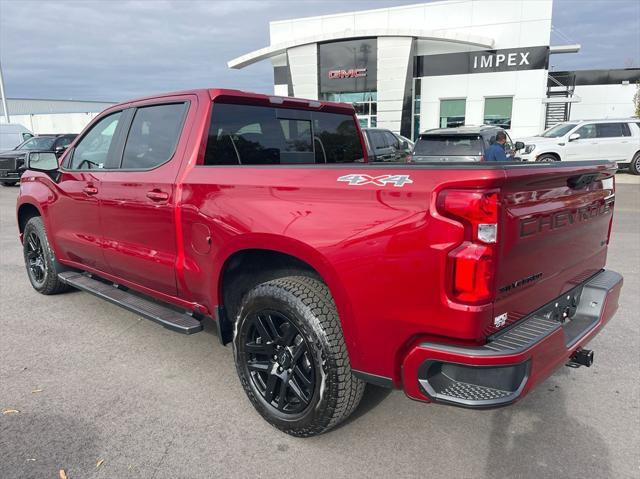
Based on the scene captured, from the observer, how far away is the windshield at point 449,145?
10.6 meters

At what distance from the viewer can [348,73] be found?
27656 mm

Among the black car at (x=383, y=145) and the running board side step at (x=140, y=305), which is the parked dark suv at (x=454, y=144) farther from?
the running board side step at (x=140, y=305)

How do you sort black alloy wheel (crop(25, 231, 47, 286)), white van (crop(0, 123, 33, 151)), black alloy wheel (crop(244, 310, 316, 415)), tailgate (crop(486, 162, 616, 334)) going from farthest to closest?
white van (crop(0, 123, 33, 151))
black alloy wheel (crop(25, 231, 47, 286))
black alloy wheel (crop(244, 310, 316, 415))
tailgate (crop(486, 162, 616, 334))

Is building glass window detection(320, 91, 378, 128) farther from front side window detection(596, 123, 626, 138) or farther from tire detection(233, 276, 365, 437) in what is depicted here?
tire detection(233, 276, 365, 437)

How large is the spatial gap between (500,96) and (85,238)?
2541 cm

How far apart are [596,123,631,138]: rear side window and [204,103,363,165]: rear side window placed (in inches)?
594

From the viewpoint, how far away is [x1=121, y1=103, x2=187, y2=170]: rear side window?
3.38m

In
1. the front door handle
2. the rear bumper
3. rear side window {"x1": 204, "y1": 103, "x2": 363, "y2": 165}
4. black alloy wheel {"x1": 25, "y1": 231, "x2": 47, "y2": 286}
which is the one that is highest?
rear side window {"x1": 204, "y1": 103, "x2": 363, "y2": 165}

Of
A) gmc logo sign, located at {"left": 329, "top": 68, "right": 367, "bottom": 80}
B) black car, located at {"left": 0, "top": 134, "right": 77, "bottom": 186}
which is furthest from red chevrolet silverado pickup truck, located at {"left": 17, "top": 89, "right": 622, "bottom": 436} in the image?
gmc logo sign, located at {"left": 329, "top": 68, "right": 367, "bottom": 80}

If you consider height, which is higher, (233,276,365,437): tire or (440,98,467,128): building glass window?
(440,98,467,128): building glass window

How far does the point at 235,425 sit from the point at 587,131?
17.1m

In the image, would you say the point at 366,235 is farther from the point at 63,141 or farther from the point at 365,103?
the point at 365,103

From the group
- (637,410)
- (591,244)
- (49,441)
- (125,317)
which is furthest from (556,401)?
(125,317)

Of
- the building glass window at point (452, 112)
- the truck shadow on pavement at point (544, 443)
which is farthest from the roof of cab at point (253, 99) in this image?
the building glass window at point (452, 112)
